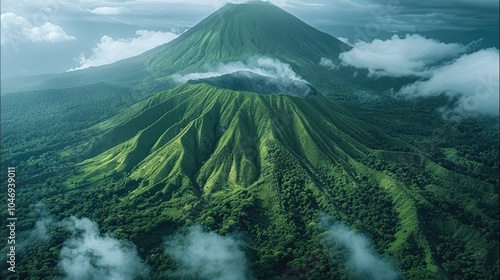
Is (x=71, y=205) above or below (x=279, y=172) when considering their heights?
below

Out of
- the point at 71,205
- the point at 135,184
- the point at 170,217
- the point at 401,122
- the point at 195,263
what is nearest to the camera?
the point at 195,263

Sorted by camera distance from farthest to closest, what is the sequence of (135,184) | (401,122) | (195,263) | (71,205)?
(401,122) → (135,184) → (71,205) → (195,263)

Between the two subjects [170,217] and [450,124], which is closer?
[170,217]

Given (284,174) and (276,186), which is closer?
(276,186)

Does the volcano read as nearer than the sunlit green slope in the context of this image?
Yes

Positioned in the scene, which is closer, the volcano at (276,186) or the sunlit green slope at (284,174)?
the volcano at (276,186)

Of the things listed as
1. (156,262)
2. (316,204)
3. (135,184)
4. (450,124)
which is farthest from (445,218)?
(450,124)

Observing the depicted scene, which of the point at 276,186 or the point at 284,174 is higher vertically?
the point at 284,174

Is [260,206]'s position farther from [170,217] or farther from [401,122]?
[401,122]
